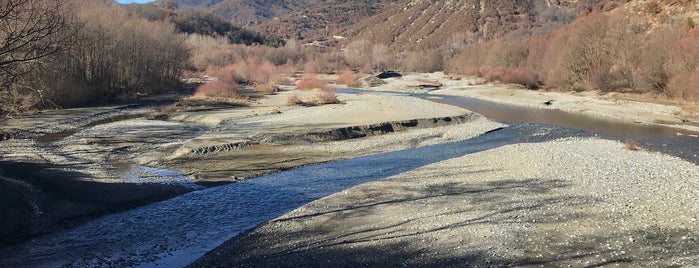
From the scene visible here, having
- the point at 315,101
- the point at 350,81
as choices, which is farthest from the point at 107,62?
the point at 350,81

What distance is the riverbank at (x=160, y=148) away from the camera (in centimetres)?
1297

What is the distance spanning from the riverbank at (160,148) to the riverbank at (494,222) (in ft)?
15.9

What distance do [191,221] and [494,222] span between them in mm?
7704

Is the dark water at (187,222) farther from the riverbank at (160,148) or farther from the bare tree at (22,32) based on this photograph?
the bare tree at (22,32)

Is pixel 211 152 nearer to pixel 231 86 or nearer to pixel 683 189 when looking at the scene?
pixel 683 189

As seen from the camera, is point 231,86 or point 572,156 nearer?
point 572,156

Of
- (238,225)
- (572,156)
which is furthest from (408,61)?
(238,225)

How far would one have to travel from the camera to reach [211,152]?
66.3 ft

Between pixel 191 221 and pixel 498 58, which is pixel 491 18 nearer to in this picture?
pixel 498 58

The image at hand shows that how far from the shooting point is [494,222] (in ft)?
37.4

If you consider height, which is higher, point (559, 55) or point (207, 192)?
point (559, 55)

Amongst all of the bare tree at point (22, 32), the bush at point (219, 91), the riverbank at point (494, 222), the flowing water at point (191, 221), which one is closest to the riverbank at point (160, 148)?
the flowing water at point (191, 221)

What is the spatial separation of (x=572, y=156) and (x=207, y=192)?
48.3ft

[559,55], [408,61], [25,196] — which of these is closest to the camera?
[25,196]
